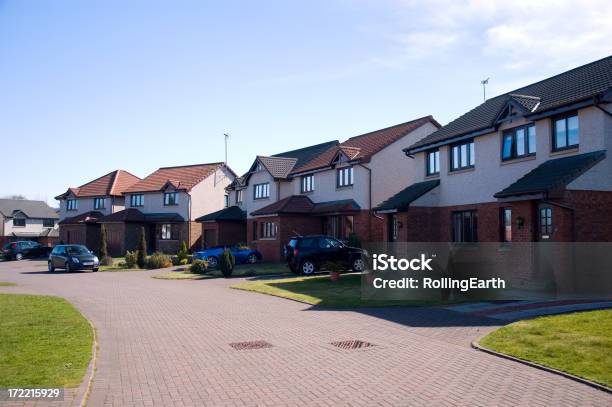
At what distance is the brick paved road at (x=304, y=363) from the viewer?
713 cm

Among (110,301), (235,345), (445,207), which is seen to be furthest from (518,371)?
(445,207)

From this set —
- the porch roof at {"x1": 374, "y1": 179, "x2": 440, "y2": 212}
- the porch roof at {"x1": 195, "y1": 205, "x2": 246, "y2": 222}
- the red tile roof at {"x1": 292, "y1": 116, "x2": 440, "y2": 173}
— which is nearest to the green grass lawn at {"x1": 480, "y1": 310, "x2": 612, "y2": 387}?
the porch roof at {"x1": 374, "y1": 179, "x2": 440, "y2": 212}

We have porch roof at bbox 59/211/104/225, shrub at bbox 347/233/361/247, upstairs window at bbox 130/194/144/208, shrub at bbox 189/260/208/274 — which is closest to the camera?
shrub at bbox 347/233/361/247

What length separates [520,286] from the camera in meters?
18.9

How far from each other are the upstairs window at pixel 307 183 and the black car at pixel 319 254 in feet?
37.5

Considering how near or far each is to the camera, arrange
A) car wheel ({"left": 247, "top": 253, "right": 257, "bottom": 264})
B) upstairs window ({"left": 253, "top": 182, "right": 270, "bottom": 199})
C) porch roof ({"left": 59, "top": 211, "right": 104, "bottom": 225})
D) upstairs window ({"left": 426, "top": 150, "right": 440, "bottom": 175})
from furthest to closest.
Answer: porch roof ({"left": 59, "top": 211, "right": 104, "bottom": 225}) < upstairs window ({"left": 253, "top": 182, "right": 270, "bottom": 199}) < car wheel ({"left": 247, "top": 253, "right": 257, "bottom": 264}) < upstairs window ({"left": 426, "top": 150, "right": 440, "bottom": 175})

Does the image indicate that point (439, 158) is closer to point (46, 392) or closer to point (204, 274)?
point (204, 274)

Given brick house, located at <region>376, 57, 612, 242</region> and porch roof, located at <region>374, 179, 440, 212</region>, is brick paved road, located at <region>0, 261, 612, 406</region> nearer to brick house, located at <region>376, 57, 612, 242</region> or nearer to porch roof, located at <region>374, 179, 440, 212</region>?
brick house, located at <region>376, 57, 612, 242</region>

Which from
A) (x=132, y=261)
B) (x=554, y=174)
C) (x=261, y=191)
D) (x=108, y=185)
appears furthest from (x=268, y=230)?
(x=108, y=185)

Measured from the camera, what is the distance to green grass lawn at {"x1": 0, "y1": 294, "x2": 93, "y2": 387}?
750cm

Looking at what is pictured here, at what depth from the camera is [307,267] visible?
25766 millimetres

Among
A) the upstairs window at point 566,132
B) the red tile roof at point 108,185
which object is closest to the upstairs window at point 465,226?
the upstairs window at point 566,132

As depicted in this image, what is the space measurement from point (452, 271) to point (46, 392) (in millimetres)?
12712

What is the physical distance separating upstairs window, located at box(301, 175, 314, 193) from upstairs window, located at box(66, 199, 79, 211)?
3083 cm
